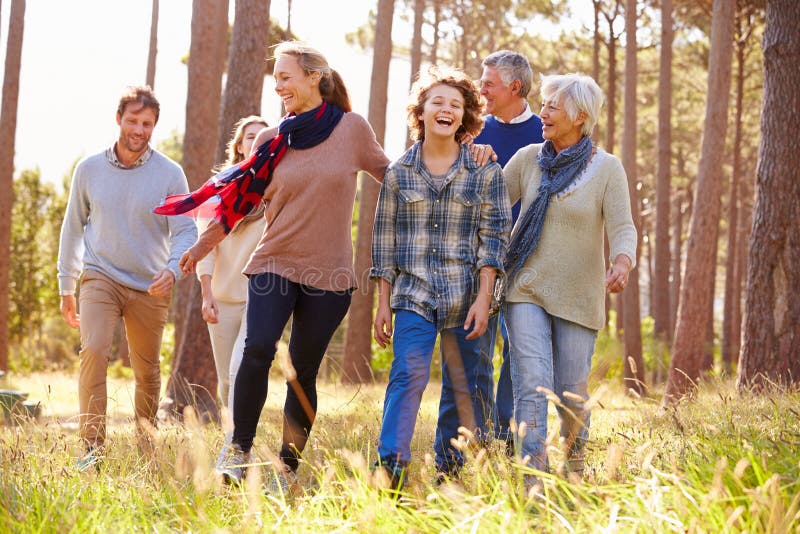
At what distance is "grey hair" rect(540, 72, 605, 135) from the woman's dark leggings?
147 cm

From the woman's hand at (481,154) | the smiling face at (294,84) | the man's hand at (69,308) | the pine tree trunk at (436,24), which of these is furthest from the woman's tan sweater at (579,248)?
the pine tree trunk at (436,24)

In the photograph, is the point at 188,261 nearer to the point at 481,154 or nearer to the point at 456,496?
the point at 481,154

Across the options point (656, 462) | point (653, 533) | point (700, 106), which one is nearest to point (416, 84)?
point (656, 462)

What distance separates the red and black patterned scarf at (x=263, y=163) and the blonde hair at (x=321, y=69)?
0.32ft

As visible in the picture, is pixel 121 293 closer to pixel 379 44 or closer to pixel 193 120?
pixel 193 120

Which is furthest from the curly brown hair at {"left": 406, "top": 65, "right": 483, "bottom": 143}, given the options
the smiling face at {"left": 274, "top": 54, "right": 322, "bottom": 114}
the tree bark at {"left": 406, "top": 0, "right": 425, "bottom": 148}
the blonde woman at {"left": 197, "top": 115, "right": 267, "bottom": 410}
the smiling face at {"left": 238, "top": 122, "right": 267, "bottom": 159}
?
the tree bark at {"left": 406, "top": 0, "right": 425, "bottom": 148}

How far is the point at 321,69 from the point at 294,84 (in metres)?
0.18

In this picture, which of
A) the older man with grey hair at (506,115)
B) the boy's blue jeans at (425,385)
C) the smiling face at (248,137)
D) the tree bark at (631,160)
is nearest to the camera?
the boy's blue jeans at (425,385)

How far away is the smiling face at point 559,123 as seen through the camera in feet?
15.3

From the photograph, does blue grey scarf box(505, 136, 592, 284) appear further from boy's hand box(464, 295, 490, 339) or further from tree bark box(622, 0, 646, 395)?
tree bark box(622, 0, 646, 395)

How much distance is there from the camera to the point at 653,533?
9.43ft

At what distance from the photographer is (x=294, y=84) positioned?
15.9 ft

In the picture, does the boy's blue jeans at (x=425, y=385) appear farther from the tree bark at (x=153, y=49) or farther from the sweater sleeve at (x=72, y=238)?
the tree bark at (x=153, y=49)

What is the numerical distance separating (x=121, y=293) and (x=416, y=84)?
7.56ft
